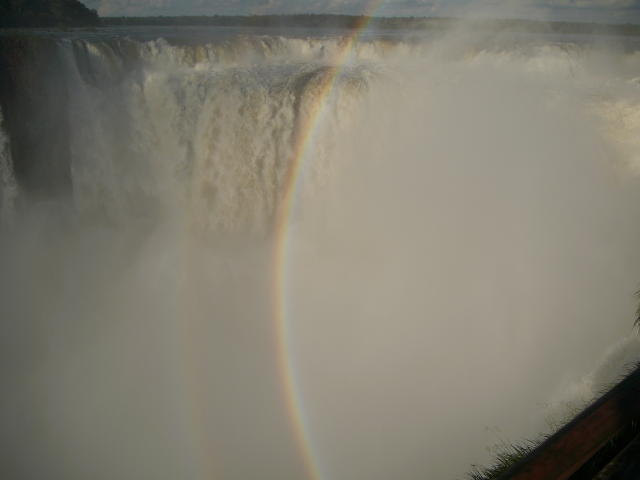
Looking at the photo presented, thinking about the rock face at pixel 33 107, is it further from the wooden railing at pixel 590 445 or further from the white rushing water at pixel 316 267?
the wooden railing at pixel 590 445

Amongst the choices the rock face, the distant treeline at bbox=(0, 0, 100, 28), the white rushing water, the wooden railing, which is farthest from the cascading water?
the wooden railing

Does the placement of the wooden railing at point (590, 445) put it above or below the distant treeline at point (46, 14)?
below

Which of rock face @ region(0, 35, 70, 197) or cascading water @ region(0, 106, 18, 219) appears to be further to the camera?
rock face @ region(0, 35, 70, 197)

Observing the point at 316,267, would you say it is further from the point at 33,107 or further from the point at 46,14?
the point at 46,14

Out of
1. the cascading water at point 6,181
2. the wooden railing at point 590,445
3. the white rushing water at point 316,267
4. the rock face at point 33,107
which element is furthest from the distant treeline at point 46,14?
the wooden railing at point 590,445

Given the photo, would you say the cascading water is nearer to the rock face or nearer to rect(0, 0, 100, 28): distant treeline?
the rock face

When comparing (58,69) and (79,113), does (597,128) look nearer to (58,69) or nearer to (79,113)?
(79,113)

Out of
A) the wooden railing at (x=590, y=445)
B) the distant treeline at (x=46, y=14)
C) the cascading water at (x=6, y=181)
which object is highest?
the distant treeline at (x=46, y=14)

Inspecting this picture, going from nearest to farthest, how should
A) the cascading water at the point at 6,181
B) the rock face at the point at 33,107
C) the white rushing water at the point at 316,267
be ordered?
the white rushing water at the point at 316,267, the cascading water at the point at 6,181, the rock face at the point at 33,107
